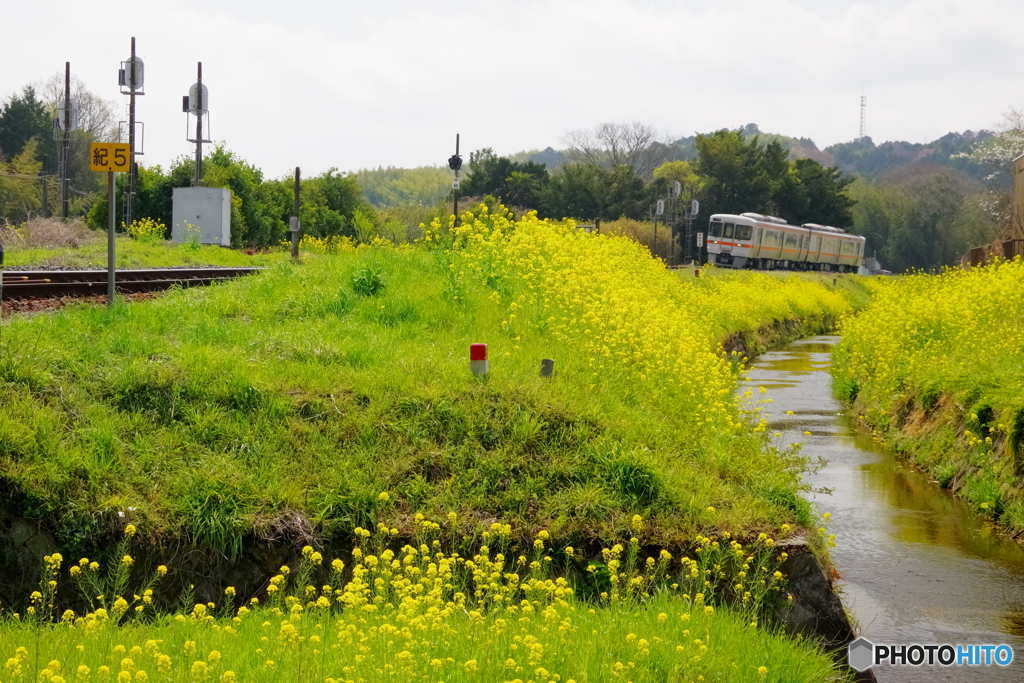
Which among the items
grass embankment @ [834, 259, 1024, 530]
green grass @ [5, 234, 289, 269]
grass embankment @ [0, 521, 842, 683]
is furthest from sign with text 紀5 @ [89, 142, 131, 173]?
green grass @ [5, 234, 289, 269]

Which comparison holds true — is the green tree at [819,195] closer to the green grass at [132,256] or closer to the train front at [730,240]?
the train front at [730,240]

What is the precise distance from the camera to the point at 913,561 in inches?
337

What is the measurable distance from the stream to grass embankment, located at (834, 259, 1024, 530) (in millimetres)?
329

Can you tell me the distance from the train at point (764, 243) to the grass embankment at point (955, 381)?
1118 inches

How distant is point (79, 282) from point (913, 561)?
10.6 metres

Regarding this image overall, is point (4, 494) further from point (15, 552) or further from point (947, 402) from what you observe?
point (947, 402)

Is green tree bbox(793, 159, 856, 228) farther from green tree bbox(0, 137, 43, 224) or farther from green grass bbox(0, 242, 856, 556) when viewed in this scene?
green grass bbox(0, 242, 856, 556)

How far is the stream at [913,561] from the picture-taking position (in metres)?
6.96

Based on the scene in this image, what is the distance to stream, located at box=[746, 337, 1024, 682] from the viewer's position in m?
6.96

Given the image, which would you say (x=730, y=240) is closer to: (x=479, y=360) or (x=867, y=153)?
(x=479, y=360)

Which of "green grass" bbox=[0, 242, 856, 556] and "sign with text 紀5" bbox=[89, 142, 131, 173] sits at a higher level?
"sign with text 紀5" bbox=[89, 142, 131, 173]

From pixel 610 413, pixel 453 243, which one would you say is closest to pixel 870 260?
pixel 453 243

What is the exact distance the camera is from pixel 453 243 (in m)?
14.4

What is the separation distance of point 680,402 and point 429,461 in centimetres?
329
